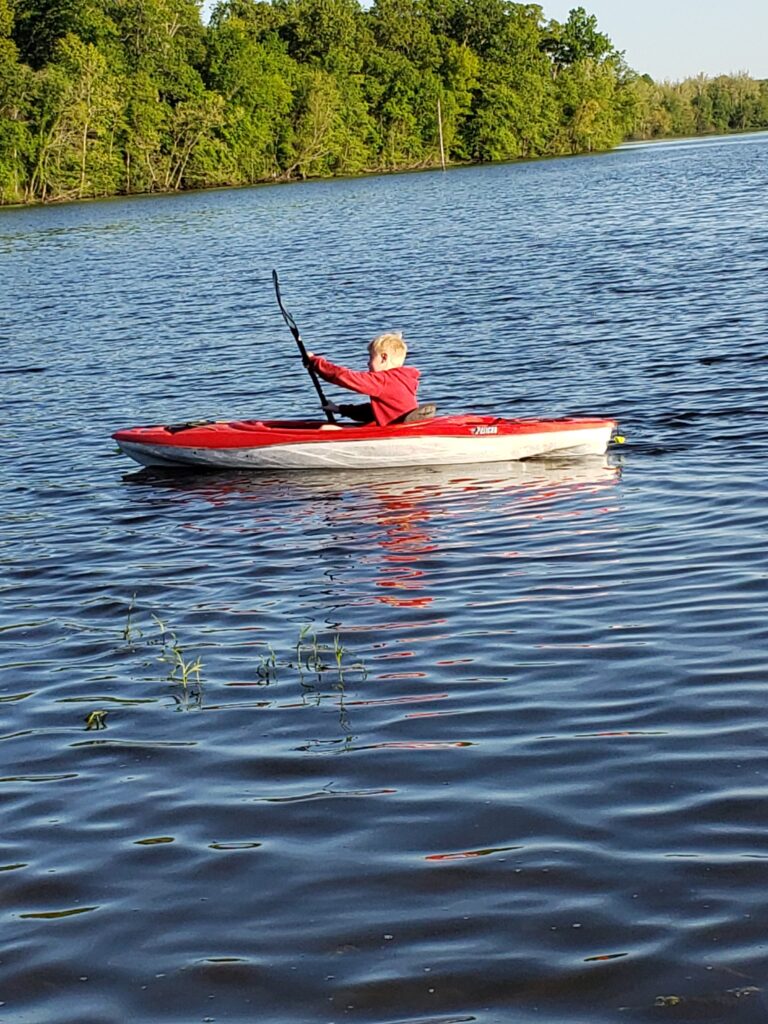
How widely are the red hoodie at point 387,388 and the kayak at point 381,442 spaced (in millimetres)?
133

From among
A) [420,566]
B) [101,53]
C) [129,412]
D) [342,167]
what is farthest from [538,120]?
[420,566]

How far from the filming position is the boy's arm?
10570mm

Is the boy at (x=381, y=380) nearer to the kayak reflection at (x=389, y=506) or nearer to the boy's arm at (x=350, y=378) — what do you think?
the boy's arm at (x=350, y=378)

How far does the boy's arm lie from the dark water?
0.73m

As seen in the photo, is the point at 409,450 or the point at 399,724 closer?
the point at 399,724

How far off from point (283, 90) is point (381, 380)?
86.5 m

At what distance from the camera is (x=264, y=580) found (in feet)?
27.8

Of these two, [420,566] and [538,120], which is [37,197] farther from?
[420,566]

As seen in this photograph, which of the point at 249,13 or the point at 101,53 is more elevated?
the point at 249,13

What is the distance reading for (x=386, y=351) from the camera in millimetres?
10828

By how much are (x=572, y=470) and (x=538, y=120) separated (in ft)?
342

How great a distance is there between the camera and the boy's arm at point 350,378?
10.6 m

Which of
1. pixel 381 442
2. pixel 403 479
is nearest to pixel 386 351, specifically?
pixel 381 442

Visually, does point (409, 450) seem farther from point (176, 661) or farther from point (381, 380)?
point (176, 661)
